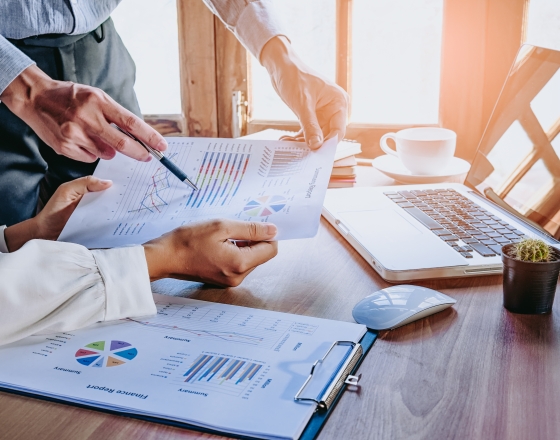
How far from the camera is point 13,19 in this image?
1.21 metres

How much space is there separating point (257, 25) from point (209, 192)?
1.58 feet

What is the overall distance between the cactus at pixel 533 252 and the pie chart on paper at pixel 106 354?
506 millimetres

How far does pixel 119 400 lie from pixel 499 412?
377 mm

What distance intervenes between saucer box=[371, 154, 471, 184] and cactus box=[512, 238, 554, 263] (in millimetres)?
622

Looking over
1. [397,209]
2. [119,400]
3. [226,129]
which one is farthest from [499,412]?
[226,129]

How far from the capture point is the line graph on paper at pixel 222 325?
0.73 metres

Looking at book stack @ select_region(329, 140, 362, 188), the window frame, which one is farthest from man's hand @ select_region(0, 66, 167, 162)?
the window frame

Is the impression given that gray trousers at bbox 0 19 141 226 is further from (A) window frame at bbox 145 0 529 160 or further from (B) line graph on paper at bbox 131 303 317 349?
(B) line graph on paper at bbox 131 303 317 349

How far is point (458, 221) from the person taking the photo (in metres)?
1.08

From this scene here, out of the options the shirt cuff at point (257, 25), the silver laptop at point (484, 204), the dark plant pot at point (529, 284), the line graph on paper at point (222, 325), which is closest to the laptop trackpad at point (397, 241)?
the silver laptop at point (484, 204)

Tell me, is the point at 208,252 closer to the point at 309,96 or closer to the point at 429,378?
the point at 429,378

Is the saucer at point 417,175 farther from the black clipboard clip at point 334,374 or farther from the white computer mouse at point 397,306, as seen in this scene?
the black clipboard clip at point 334,374

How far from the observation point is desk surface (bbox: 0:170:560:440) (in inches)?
22.1

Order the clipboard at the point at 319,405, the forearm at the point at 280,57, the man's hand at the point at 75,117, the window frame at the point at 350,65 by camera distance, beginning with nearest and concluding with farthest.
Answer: the clipboard at the point at 319,405 < the man's hand at the point at 75,117 < the forearm at the point at 280,57 < the window frame at the point at 350,65
